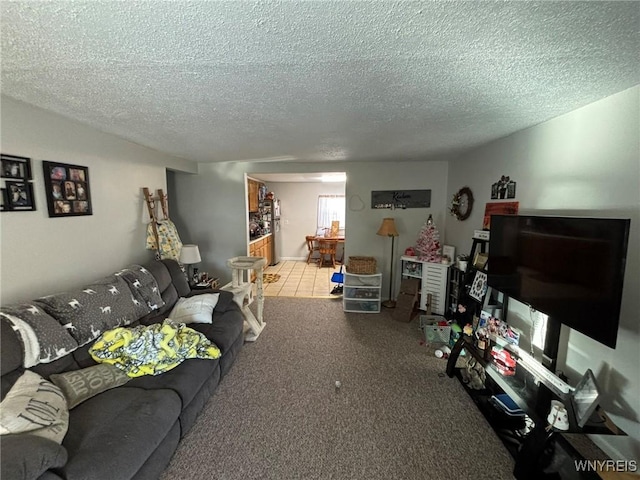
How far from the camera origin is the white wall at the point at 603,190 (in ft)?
4.45

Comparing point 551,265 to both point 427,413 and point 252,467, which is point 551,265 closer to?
point 427,413

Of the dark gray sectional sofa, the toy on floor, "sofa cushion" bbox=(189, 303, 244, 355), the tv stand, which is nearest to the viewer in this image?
the dark gray sectional sofa

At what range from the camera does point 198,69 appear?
118cm

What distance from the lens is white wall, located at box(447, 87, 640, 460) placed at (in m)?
1.36

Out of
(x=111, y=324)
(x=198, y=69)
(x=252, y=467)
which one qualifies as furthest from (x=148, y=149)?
(x=252, y=467)

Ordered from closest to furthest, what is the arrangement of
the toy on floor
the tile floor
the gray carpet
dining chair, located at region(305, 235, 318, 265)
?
the gray carpet, the toy on floor, the tile floor, dining chair, located at region(305, 235, 318, 265)

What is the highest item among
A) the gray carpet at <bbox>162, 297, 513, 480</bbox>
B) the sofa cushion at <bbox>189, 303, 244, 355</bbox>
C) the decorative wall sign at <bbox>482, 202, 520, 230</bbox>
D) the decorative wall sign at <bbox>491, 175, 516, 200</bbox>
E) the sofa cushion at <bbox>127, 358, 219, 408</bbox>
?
the decorative wall sign at <bbox>491, 175, 516, 200</bbox>

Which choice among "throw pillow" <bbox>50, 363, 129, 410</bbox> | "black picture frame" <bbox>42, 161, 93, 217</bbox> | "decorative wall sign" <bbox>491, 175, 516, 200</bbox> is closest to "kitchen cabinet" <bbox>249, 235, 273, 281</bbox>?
"black picture frame" <bbox>42, 161, 93, 217</bbox>

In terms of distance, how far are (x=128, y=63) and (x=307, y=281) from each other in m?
4.29

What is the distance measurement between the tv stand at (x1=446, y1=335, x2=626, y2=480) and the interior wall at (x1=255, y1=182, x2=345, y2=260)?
5226mm

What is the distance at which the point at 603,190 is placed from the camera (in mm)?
1494

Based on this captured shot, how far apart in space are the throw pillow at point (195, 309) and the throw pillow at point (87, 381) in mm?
633

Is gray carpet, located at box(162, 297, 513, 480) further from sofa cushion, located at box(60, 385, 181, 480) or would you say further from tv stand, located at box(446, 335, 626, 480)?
sofa cushion, located at box(60, 385, 181, 480)

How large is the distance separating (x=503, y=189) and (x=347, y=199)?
2051 millimetres
